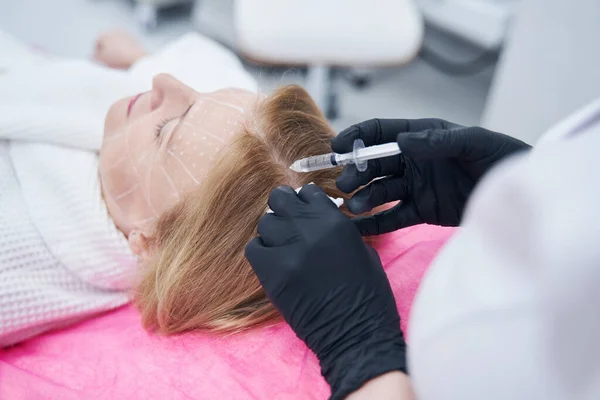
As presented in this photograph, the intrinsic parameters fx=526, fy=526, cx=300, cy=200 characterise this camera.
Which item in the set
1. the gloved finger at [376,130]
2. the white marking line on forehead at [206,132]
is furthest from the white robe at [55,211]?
the gloved finger at [376,130]

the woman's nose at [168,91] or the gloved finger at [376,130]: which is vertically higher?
the gloved finger at [376,130]

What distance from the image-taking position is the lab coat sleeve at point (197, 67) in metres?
1.39

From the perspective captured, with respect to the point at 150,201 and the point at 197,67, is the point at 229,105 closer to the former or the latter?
the point at 150,201

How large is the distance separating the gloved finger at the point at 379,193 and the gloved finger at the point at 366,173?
0.04ft

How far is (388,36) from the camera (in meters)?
1.50

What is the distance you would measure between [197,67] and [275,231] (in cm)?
91

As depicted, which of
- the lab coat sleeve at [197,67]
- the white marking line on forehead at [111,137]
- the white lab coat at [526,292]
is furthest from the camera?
the lab coat sleeve at [197,67]

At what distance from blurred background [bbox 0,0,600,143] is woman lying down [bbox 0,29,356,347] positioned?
0.23m

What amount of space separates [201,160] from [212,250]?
0.51ft

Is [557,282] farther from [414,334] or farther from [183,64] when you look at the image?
[183,64]

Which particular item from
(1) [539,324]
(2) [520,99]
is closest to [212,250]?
(1) [539,324]

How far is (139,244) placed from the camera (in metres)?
0.93

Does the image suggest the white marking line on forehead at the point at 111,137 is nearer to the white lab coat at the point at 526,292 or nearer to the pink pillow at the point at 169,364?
the pink pillow at the point at 169,364

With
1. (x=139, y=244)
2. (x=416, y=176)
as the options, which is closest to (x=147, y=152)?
(x=139, y=244)
